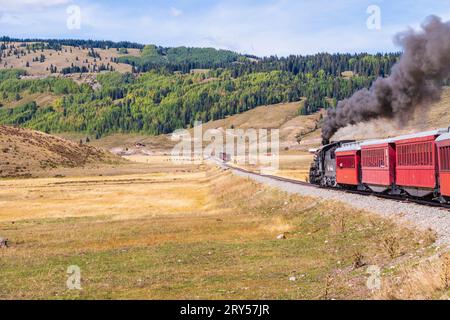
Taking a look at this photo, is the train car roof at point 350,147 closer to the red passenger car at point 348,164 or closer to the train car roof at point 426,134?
the red passenger car at point 348,164

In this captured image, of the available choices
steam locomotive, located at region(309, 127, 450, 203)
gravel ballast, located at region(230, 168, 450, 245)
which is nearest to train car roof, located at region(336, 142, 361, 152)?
steam locomotive, located at region(309, 127, 450, 203)

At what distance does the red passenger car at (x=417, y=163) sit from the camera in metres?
28.4

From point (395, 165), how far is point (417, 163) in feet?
14.6

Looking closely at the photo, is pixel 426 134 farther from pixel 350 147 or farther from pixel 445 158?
pixel 350 147

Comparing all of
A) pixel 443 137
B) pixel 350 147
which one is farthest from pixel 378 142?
pixel 443 137

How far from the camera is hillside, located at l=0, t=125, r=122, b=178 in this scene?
136m

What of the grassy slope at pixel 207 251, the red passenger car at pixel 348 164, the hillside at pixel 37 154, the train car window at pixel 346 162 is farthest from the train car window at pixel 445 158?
the hillside at pixel 37 154

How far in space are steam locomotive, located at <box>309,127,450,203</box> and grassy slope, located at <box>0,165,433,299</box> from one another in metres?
3.18

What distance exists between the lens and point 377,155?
37.5 meters

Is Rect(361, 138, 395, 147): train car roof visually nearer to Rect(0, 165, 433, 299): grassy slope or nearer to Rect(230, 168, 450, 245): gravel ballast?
Rect(230, 168, 450, 245): gravel ballast

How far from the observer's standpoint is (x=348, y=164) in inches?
1743

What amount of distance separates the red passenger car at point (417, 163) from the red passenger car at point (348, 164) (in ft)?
26.1

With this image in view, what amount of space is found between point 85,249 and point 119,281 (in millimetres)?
9645
